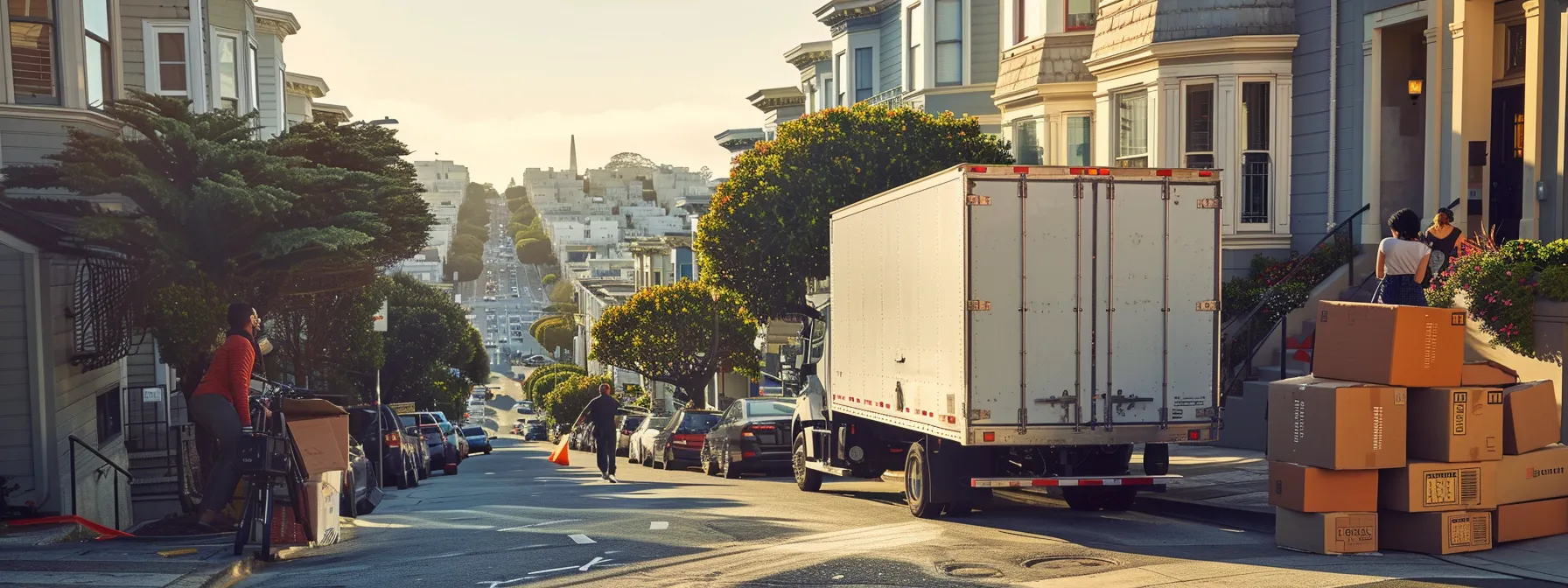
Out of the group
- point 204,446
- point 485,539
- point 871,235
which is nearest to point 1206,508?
point 871,235

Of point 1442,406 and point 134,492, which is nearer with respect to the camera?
point 1442,406

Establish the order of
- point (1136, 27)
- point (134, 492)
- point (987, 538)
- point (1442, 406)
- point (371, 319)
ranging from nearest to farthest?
point (1442, 406) < point (987, 538) < point (134, 492) < point (1136, 27) < point (371, 319)

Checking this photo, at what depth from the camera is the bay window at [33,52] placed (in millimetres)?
15977

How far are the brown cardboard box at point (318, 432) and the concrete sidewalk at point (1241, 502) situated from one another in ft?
24.8

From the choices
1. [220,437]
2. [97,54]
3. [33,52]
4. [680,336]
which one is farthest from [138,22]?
[680,336]

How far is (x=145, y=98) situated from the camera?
50.2 feet

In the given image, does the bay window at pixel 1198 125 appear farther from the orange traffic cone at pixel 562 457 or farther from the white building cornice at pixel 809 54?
the white building cornice at pixel 809 54

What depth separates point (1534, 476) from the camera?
429 inches

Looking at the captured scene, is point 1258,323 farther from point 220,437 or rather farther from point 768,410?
point 220,437

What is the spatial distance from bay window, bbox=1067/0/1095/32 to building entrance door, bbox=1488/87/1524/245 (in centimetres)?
935

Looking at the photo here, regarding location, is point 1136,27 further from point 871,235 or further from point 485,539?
point 485,539

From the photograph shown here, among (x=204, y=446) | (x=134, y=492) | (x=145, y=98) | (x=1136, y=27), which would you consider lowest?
(x=134, y=492)

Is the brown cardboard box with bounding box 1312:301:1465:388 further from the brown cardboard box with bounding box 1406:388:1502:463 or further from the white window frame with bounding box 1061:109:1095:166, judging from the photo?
the white window frame with bounding box 1061:109:1095:166

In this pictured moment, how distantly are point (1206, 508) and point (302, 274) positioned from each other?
10517mm
